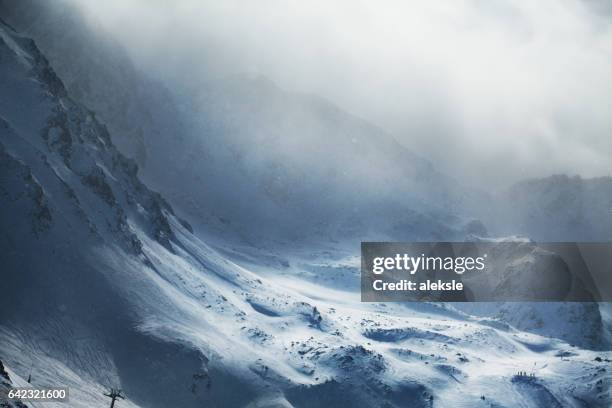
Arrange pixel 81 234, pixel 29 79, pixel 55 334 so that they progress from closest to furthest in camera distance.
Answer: pixel 55 334
pixel 81 234
pixel 29 79

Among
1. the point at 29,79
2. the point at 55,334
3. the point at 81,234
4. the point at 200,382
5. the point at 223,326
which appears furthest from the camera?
the point at 29,79

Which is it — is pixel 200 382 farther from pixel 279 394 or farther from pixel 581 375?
pixel 581 375

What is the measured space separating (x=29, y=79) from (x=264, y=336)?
8004 cm

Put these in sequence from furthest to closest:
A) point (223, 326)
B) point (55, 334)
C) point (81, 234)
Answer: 1. point (223, 326)
2. point (81, 234)
3. point (55, 334)

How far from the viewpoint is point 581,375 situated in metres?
164

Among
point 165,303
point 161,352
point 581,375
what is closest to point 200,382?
point 161,352

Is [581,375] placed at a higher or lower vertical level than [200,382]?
higher

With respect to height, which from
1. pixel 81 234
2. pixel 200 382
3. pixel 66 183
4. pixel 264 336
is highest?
pixel 66 183

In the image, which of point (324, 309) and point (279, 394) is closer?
point (279, 394)

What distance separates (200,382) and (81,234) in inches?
1501

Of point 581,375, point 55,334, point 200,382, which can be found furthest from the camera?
point 581,375

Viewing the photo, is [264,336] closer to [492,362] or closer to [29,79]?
[492,362]

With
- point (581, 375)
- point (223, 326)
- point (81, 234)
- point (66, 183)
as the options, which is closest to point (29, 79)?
point (66, 183)

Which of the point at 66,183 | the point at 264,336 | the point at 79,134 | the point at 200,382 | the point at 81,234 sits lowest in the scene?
the point at 200,382
